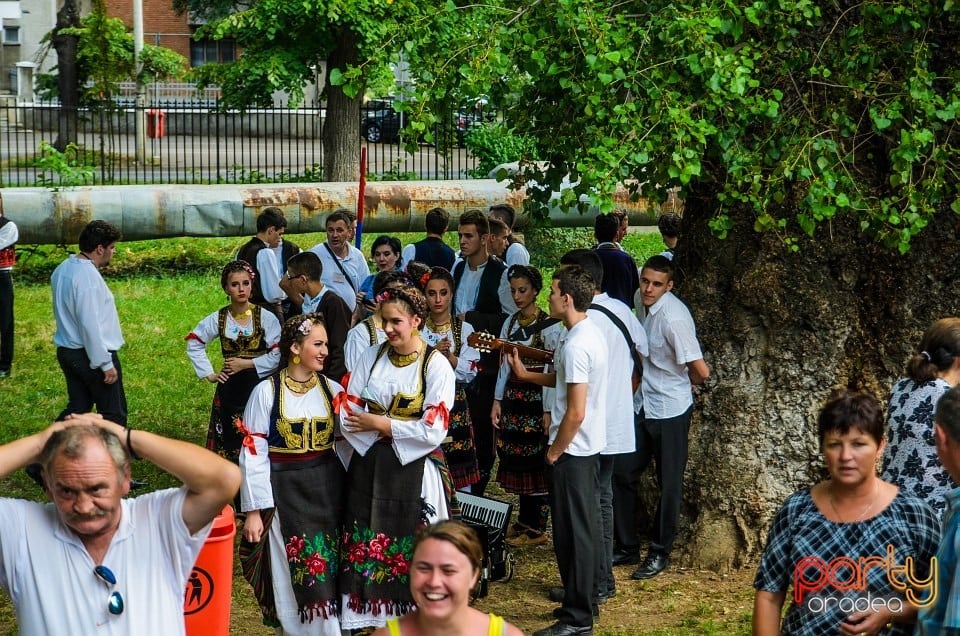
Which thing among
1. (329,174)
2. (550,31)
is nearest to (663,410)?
(550,31)

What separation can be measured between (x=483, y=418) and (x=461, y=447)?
1024mm

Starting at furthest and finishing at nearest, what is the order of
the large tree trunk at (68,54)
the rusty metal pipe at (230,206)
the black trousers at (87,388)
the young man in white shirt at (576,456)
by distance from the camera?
the large tree trunk at (68,54)
the rusty metal pipe at (230,206)
the black trousers at (87,388)
the young man in white shirt at (576,456)

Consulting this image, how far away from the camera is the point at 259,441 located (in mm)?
6168

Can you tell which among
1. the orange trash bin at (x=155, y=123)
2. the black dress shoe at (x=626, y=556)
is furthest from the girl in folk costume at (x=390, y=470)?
the orange trash bin at (x=155, y=123)

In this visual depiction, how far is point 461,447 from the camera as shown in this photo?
317 inches

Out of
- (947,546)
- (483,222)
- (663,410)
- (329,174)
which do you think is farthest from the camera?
(329,174)

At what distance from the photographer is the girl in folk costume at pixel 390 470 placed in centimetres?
630

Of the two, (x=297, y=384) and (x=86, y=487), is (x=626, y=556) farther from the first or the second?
(x=86, y=487)

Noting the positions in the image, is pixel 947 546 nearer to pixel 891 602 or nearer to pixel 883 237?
pixel 891 602

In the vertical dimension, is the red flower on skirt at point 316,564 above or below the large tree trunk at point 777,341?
below

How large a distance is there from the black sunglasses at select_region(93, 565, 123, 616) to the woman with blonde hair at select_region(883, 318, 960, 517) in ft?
10.6

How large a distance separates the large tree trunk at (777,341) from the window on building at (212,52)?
43.6 m

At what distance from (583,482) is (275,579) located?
1.70 meters

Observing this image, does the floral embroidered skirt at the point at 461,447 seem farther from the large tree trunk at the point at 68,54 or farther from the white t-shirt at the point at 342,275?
the large tree trunk at the point at 68,54
